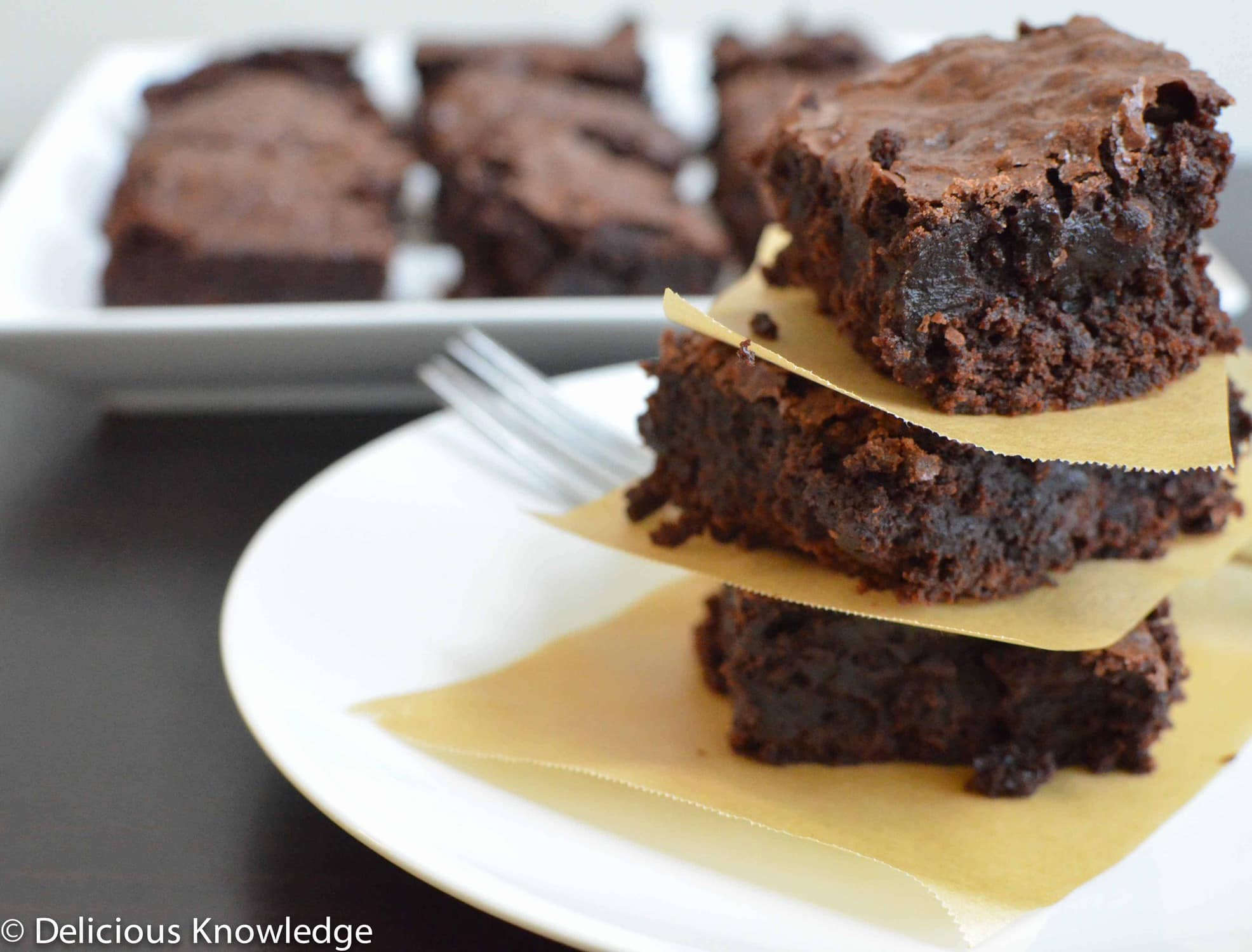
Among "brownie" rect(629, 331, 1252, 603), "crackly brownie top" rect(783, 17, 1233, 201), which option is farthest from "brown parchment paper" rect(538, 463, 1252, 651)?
"crackly brownie top" rect(783, 17, 1233, 201)

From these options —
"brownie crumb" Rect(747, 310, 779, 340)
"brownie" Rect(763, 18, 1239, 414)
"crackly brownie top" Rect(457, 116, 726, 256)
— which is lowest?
"crackly brownie top" Rect(457, 116, 726, 256)

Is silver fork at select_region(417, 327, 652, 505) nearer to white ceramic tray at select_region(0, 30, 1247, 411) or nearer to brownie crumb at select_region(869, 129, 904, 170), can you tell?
white ceramic tray at select_region(0, 30, 1247, 411)

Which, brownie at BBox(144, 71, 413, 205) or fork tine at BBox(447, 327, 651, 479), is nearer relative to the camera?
fork tine at BBox(447, 327, 651, 479)

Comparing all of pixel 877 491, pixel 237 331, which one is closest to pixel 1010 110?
pixel 877 491

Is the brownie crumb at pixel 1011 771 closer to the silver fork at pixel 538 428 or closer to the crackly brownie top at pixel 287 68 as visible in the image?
the silver fork at pixel 538 428

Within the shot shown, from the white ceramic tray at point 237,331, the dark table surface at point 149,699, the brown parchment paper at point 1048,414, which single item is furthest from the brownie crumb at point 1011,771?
the white ceramic tray at point 237,331

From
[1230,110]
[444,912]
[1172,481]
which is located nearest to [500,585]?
[444,912]

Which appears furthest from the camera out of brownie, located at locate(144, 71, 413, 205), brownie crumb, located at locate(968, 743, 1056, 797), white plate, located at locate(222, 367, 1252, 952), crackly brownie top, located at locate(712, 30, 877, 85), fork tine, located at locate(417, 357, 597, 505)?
crackly brownie top, located at locate(712, 30, 877, 85)

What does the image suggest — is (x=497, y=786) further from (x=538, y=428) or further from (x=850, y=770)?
(x=538, y=428)
